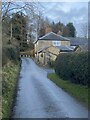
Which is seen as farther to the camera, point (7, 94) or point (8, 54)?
point (8, 54)

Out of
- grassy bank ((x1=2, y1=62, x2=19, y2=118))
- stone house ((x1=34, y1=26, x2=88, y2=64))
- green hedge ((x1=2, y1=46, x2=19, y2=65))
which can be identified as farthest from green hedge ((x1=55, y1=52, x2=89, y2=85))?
stone house ((x1=34, y1=26, x2=88, y2=64))

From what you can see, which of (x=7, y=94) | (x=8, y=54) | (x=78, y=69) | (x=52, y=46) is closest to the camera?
(x=7, y=94)

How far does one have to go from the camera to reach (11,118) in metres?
10.8

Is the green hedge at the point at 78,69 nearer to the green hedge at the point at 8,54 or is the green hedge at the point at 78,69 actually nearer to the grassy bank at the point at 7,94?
the grassy bank at the point at 7,94

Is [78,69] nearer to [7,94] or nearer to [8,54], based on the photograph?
[7,94]

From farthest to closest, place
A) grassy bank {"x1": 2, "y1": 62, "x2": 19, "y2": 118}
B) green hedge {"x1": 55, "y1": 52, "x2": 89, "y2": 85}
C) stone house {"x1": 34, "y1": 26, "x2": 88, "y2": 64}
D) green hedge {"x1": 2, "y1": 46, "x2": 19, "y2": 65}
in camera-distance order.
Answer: stone house {"x1": 34, "y1": 26, "x2": 88, "y2": 64} < green hedge {"x1": 2, "y1": 46, "x2": 19, "y2": 65} < green hedge {"x1": 55, "y1": 52, "x2": 89, "y2": 85} < grassy bank {"x1": 2, "y1": 62, "x2": 19, "y2": 118}

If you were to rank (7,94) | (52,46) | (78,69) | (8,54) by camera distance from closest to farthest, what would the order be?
(7,94)
(78,69)
(8,54)
(52,46)

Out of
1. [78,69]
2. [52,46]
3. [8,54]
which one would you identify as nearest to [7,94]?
[78,69]

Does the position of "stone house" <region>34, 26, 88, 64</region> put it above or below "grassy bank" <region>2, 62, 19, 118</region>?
above

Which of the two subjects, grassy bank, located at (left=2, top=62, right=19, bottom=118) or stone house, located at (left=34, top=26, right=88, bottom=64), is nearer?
grassy bank, located at (left=2, top=62, right=19, bottom=118)

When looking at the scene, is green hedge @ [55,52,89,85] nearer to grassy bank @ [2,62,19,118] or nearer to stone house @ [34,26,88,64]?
grassy bank @ [2,62,19,118]

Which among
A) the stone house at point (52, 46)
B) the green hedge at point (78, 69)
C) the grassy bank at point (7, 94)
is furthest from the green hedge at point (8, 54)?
the stone house at point (52, 46)

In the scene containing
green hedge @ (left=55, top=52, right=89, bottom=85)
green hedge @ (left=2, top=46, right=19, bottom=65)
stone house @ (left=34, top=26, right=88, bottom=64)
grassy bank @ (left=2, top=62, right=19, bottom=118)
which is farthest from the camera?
stone house @ (left=34, top=26, right=88, bottom=64)

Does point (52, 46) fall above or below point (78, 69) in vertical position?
above
